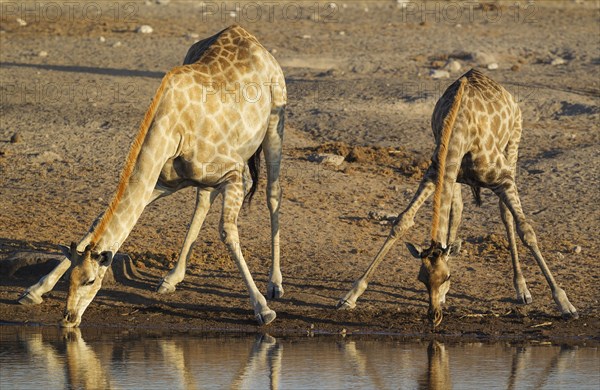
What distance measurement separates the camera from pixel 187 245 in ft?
39.3

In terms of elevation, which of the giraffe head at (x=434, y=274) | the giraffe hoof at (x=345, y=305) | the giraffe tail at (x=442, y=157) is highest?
the giraffe tail at (x=442, y=157)

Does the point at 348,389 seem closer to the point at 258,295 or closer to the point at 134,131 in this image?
the point at 258,295

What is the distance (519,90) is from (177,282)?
9.24 metres

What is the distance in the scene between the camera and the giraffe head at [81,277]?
32.8 feet

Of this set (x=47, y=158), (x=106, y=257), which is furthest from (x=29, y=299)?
(x=47, y=158)

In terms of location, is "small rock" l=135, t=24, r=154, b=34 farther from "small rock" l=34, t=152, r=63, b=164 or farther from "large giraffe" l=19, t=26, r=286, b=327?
"large giraffe" l=19, t=26, r=286, b=327

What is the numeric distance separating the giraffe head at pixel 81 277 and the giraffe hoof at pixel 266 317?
142 cm

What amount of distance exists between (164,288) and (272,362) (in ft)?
8.56

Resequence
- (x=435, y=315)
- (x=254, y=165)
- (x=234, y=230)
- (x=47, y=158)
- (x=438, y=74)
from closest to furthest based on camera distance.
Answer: (x=435, y=315) → (x=234, y=230) → (x=254, y=165) → (x=47, y=158) → (x=438, y=74)

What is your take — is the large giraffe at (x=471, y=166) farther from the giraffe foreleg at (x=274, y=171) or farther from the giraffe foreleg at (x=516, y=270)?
the giraffe foreleg at (x=274, y=171)

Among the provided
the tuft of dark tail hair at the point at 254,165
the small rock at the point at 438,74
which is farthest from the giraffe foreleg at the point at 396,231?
the small rock at the point at 438,74

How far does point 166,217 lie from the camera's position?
14023mm

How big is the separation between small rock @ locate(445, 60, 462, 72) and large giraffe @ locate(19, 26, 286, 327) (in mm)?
9194

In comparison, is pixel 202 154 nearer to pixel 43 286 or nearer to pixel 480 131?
pixel 43 286
